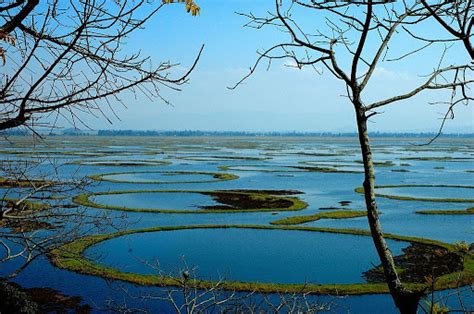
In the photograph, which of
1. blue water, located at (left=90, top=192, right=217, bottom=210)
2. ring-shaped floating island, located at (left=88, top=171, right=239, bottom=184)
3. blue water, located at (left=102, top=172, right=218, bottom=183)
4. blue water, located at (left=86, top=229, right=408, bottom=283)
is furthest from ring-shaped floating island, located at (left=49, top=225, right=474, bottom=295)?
blue water, located at (left=102, top=172, right=218, bottom=183)

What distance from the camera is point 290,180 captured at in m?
40.0

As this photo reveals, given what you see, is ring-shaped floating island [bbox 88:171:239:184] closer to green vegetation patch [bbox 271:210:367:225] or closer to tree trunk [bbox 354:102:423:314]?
green vegetation patch [bbox 271:210:367:225]

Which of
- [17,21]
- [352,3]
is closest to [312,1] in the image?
[352,3]

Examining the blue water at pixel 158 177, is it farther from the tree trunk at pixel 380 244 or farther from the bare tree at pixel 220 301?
the tree trunk at pixel 380 244

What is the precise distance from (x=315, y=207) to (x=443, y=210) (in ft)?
22.6

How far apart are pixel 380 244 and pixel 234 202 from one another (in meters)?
25.1

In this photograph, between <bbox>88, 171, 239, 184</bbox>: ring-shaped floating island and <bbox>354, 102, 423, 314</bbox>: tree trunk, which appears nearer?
<bbox>354, 102, 423, 314</bbox>: tree trunk

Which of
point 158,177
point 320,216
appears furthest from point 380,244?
point 158,177

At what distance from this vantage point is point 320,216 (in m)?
24.0

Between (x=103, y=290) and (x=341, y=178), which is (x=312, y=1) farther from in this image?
(x=341, y=178)

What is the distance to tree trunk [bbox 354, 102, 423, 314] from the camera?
3146 millimetres

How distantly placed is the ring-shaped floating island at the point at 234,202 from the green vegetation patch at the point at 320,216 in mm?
2075

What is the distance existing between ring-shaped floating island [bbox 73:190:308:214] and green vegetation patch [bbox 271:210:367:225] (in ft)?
6.81

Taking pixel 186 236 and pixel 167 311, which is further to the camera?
pixel 186 236
